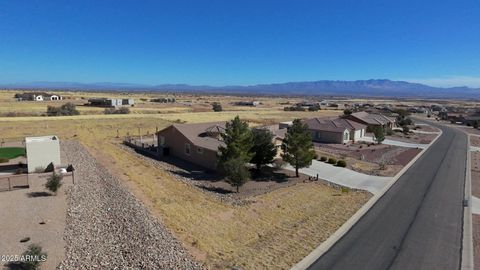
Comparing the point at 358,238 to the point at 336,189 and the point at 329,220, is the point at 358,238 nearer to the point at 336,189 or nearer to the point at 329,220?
the point at 329,220

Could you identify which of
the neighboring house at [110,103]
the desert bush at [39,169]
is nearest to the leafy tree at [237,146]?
the desert bush at [39,169]

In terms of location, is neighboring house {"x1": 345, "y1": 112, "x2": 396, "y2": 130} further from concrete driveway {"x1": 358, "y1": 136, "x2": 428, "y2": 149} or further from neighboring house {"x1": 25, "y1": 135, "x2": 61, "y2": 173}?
neighboring house {"x1": 25, "y1": 135, "x2": 61, "y2": 173}

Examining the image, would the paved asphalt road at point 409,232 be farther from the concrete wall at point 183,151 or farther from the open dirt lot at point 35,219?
the concrete wall at point 183,151

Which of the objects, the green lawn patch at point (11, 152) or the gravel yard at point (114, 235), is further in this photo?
the green lawn patch at point (11, 152)

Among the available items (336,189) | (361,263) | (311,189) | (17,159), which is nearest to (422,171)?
(336,189)

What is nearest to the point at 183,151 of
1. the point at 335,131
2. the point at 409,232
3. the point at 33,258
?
the point at 409,232
